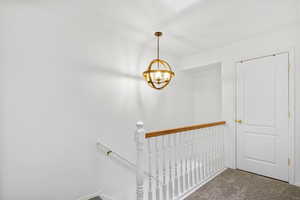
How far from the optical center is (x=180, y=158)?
85.4 inches

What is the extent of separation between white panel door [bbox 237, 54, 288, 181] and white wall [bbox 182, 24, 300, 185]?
12 centimetres

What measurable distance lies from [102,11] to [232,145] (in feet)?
10.9

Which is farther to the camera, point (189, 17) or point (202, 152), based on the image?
point (202, 152)

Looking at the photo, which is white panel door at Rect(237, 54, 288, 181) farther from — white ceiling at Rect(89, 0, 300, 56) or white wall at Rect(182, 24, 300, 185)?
white ceiling at Rect(89, 0, 300, 56)

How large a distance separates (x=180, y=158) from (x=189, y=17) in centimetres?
209

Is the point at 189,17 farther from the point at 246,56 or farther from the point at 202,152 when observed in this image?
the point at 202,152

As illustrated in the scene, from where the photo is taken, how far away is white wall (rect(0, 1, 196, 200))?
167cm

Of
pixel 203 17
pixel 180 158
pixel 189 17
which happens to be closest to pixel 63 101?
pixel 180 158

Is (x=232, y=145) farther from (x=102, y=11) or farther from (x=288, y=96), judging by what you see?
(x=102, y=11)

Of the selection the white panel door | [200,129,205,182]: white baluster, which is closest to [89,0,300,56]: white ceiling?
the white panel door

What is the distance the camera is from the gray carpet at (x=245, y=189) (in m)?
2.07

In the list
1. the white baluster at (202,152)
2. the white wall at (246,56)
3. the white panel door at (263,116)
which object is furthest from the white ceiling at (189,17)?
the white baluster at (202,152)

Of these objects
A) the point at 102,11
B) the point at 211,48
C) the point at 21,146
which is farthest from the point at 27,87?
the point at 211,48

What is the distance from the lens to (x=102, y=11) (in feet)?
7.07
